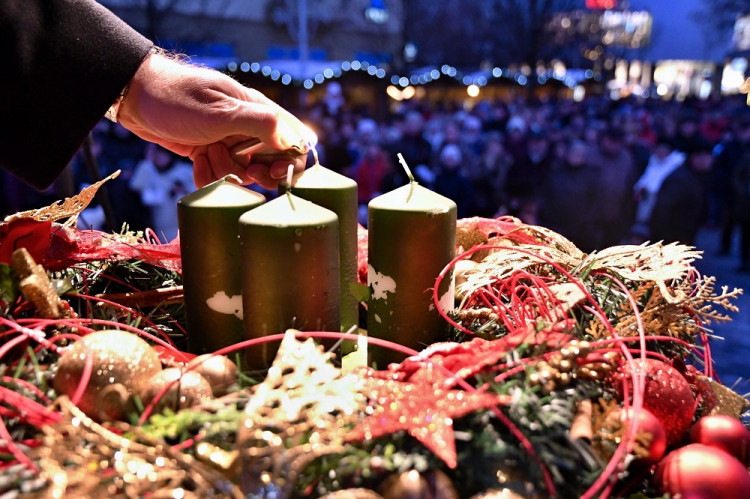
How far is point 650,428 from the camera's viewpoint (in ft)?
2.07

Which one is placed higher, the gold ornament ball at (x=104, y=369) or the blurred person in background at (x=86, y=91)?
the blurred person in background at (x=86, y=91)

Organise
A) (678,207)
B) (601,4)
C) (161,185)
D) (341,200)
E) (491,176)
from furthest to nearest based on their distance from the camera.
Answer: (601,4)
(491,176)
(161,185)
(678,207)
(341,200)

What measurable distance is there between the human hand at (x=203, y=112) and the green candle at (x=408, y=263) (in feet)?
0.89

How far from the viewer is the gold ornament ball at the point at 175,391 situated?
646 millimetres

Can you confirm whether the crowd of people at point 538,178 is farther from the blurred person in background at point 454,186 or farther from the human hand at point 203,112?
the human hand at point 203,112

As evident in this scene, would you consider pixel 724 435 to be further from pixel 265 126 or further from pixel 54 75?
pixel 54 75

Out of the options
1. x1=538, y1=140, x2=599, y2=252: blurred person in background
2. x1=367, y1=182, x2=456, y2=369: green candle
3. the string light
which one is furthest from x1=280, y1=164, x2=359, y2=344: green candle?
the string light

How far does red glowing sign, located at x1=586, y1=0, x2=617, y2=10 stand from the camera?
16466 mm

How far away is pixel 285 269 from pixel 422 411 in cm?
26

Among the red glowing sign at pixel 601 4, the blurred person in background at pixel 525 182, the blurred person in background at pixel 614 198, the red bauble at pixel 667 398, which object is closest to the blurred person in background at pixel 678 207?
the blurred person in background at pixel 614 198

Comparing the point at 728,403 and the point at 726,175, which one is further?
the point at 726,175

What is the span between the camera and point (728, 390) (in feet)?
2.60

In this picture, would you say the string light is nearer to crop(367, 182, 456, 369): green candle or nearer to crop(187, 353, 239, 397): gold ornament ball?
crop(367, 182, 456, 369): green candle

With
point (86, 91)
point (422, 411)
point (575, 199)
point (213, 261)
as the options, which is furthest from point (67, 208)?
point (575, 199)
